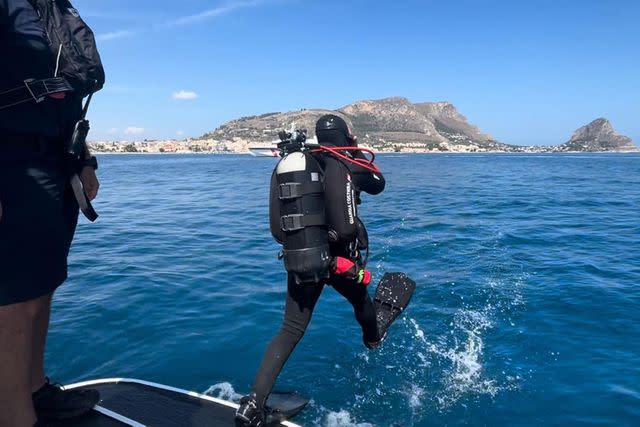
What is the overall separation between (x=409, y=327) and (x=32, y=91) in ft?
20.2

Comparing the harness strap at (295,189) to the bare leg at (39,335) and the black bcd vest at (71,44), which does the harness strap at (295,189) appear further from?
the bare leg at (39,335)

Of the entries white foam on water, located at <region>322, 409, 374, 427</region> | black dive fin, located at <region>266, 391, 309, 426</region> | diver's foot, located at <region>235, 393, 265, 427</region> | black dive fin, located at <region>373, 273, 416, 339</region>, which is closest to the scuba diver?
diver's foot, located at <region>235, 393, 265, 427</region>

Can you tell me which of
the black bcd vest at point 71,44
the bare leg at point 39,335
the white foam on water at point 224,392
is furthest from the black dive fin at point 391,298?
the black bcd vest at point 71,44

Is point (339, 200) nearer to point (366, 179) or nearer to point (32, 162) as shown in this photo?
point (366, 179)

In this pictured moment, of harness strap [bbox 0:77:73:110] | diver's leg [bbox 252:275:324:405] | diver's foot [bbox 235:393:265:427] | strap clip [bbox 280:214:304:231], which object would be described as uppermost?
harness strap [bbox 0:77:73:110]

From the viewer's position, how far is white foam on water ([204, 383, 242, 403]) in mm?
5289

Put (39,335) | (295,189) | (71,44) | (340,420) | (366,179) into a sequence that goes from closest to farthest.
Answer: (71,44)
(39,335)
(295,189)
(366,179)
(340,420)

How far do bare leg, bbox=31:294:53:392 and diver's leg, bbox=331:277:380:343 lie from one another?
7.64 feet

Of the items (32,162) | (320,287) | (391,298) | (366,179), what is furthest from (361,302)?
(32,162)

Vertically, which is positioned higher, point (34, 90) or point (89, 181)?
point (34, 90)

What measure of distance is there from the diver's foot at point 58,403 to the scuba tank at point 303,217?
208 cm

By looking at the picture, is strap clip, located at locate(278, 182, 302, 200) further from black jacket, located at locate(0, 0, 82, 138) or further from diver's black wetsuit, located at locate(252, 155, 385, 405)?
black jacket, located at locate(0, 0, 82, 138)

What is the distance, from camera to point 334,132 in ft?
14.0

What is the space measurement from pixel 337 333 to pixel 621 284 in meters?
5.85
